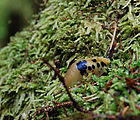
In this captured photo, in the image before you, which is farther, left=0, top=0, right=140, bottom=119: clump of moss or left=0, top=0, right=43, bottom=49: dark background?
left=0, top=0, right=43, bottom=49: dark background

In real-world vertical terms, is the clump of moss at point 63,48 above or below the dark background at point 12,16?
below

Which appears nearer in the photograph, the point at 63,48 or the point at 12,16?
the point at 63,48

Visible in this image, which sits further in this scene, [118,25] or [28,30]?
[28,30]

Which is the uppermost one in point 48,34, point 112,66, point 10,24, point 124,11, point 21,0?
point 21,0

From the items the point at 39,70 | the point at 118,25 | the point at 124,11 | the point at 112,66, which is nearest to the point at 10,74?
the point at 39,70

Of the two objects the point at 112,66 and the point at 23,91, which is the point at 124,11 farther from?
the point at 23,91

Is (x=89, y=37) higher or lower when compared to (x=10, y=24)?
lower

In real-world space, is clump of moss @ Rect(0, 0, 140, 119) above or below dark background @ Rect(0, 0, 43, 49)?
below

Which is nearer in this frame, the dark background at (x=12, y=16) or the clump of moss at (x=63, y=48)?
the clump of moss at (x=63, y=48)

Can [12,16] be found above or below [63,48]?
above

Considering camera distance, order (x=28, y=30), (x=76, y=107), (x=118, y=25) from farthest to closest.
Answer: (x=28, y=30) < (x=118, y=25) < (x=76, y=107)

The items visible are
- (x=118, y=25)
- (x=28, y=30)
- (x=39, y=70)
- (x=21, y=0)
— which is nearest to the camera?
(x=118, y=25)
